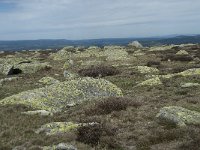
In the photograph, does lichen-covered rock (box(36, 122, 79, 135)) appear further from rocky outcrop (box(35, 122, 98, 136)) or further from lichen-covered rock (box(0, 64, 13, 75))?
lichen-covered rock (box(0, 64, 13, 75))

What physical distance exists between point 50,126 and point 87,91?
7147 mm

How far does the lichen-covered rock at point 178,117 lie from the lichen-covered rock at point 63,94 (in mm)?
6252

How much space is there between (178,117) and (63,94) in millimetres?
8022

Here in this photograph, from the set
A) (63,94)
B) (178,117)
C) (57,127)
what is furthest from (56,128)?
(63,94)

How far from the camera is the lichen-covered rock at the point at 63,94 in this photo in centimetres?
2228

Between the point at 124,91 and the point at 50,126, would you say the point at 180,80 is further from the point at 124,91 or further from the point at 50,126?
the point at 50,126

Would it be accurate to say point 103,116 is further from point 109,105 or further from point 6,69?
point 6,69

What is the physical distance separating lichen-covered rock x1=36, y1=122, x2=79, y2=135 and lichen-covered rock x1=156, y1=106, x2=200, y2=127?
3899 millimetres

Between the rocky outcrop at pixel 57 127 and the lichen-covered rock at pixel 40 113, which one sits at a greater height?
the rocky outcrop at pixel 57 127

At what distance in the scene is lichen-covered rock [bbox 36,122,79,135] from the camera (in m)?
16.7

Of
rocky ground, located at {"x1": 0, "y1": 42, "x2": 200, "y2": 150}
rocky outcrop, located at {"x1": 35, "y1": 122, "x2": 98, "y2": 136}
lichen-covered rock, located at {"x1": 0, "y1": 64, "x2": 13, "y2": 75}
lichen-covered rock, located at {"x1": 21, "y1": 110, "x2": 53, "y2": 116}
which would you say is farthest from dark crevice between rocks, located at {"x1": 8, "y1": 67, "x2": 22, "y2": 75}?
rocky outcrop, located at {"x1": 35, "y1": 122, "x2": 98, "y2": 136}

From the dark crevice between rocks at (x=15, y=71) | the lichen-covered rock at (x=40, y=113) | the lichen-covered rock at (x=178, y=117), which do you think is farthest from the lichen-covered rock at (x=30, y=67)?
the lichen-covered rock at (x=178, y=117)

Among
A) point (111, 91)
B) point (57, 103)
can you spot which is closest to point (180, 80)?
point (111, 91)

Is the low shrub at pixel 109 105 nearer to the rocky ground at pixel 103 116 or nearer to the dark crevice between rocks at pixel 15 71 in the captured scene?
the rocky ground at pixel 103 116
